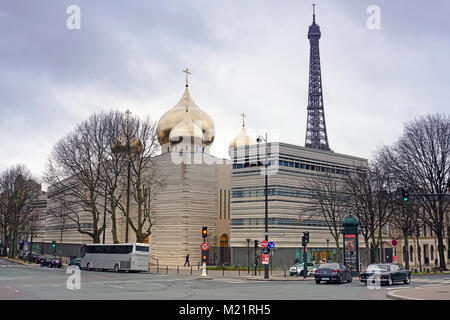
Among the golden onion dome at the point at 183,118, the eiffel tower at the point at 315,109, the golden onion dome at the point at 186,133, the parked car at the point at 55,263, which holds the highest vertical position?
the eiffel tower at the point at 315,109

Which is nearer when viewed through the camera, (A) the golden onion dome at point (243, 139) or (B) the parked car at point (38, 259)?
(B) the parked car at point (38, 259)

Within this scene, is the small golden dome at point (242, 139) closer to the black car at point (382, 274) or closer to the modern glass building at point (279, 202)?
the modern glass building at point (279, 202)

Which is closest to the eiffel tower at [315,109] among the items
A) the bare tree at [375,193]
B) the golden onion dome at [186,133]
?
the golden onion dome at [186,133]

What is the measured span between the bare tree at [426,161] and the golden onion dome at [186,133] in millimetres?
26655

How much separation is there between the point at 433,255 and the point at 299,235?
1894 inches

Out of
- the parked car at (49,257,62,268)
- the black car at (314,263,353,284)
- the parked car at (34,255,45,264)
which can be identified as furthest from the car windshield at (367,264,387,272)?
the parked car at (34,255,45,264)

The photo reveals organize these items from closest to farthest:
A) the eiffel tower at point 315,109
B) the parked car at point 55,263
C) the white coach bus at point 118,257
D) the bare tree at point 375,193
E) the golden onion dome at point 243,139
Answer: the white coach bus at point 118,257, the bare tree at point 375,193, the parked car at point 55,263, the golden onion dome at point 243,139, the eiffel tower at point 315,109

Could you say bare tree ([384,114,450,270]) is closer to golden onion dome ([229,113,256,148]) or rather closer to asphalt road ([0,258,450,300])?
asphalt road ([0,258,450,300])

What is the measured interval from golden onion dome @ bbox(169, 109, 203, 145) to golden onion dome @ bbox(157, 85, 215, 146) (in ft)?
6.40

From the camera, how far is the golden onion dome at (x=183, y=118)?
69062 mm

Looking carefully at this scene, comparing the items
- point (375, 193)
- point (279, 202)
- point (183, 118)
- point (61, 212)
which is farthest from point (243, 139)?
point (375, 193)

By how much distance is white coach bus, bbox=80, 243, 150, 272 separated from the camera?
45000 millimetres
